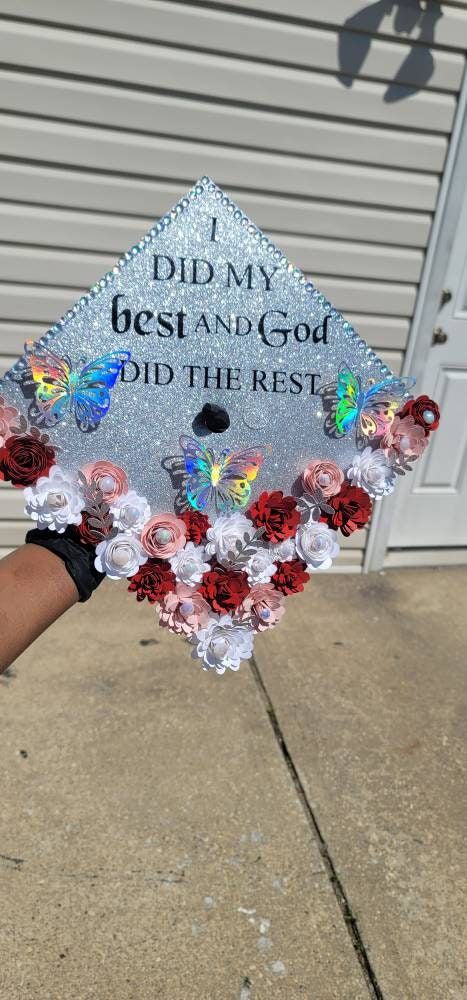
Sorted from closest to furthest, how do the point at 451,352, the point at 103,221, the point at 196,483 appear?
the point at 196,483 → the point at 103,221 → the point at 451,352

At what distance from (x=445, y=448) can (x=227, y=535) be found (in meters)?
2.73

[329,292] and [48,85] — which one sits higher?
[48,85]

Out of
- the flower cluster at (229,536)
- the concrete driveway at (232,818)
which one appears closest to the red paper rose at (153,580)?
the flower cluster at (229,536)

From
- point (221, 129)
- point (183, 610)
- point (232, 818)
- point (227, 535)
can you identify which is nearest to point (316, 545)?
point (227, 535)

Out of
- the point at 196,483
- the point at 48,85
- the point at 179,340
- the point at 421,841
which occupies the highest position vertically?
the point at 48,85

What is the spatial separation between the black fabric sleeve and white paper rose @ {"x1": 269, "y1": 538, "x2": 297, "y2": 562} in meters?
0.32

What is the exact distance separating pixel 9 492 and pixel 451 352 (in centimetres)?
241

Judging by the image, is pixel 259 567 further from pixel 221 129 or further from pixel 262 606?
pixel 221 129

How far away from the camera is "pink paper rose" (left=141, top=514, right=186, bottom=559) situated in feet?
3.67

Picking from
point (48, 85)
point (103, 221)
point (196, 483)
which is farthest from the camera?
point (103, 221)

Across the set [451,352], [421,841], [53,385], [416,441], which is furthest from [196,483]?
[451,352]

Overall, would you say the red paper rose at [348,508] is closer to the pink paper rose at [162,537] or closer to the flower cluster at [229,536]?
the flower cluster at [229,536]

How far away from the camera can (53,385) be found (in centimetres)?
106

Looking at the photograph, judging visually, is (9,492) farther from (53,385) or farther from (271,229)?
(53,385)
